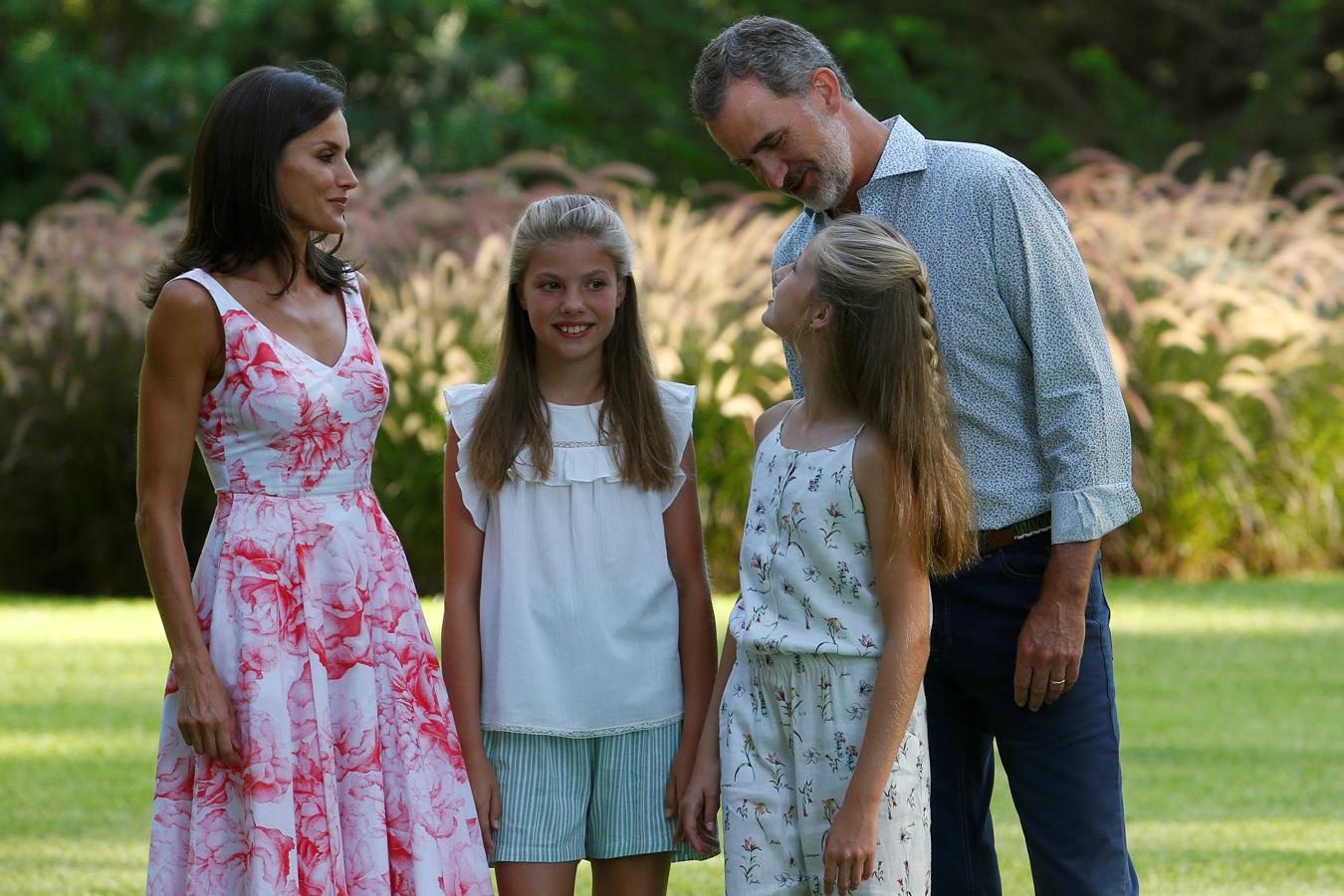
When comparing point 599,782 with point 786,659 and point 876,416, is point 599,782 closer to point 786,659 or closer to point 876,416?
point 786,659

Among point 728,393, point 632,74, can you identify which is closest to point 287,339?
point 728,393

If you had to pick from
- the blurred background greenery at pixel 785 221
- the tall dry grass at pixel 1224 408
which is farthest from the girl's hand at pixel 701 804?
the tall dry grass at pixel 1224 408

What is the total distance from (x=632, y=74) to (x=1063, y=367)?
13.6 m

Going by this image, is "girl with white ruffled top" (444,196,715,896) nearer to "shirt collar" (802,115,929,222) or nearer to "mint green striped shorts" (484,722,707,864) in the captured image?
"mint green striped shorts" (484,722,707,864)

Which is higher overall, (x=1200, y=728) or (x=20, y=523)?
(x=20, y=523)

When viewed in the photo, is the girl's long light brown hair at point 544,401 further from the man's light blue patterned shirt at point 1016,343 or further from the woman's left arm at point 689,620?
the man's light blue patterned shirt at point 1016,343

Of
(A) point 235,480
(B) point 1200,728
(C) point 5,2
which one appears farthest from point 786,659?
(C) point 5,2

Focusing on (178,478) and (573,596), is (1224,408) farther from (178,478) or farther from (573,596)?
(178,478)

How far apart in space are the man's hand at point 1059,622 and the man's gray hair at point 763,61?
0.89 metres

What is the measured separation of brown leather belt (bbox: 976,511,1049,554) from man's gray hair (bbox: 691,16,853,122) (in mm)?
799

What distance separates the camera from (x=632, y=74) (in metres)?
16.1

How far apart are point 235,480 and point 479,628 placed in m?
0.50

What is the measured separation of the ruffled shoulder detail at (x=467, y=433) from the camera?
316 cm

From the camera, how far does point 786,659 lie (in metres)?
2.87
